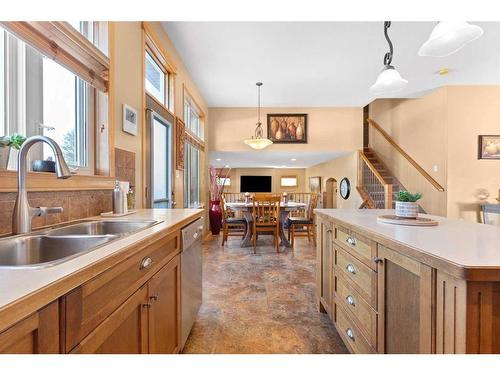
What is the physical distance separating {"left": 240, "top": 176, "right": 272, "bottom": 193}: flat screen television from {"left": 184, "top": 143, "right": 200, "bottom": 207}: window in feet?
25.8

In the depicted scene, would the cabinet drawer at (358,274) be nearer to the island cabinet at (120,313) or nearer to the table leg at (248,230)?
the island cabinet at (120,313)

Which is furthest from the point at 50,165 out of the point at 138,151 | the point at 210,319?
the point at 210,319

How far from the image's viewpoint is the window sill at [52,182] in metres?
1.06

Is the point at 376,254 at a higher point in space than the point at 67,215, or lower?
lower

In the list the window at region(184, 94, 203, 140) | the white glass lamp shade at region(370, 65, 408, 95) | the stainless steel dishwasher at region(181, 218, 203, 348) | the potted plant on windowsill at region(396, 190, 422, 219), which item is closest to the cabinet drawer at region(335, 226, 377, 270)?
the potted plant on windowsill at region(396, 190, 422, 219)

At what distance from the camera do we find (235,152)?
6.48 meters

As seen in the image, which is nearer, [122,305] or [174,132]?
[122,305]

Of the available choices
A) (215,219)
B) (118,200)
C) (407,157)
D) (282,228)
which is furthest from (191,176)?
(407,157)

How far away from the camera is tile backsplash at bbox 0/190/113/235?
3.47ft

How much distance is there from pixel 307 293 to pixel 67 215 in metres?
2.20

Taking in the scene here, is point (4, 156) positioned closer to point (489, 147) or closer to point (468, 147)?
point (468, 147)

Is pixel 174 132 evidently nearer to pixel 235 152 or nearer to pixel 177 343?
pixel 177 343

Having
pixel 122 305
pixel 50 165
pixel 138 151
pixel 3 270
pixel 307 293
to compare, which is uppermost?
pixel 138 151
